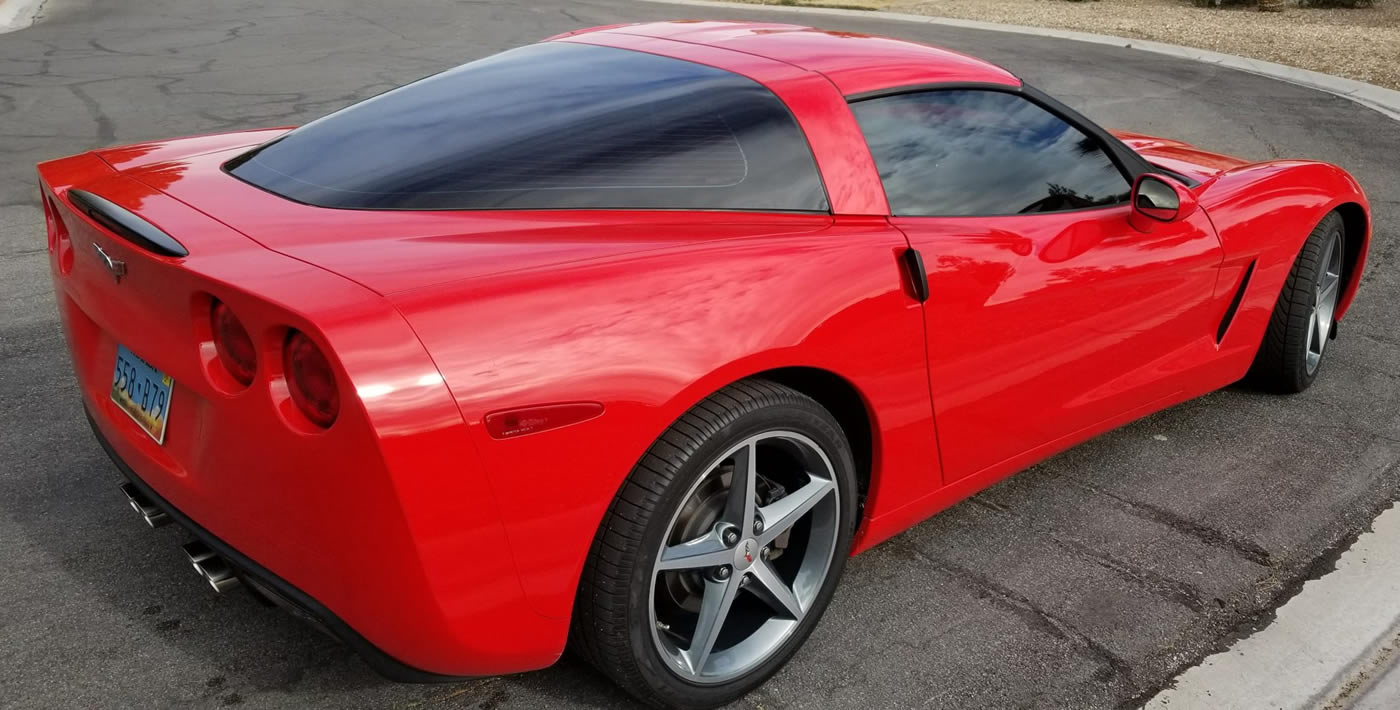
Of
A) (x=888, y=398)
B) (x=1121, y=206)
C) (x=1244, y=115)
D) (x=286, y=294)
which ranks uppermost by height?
(x=286, y=294)

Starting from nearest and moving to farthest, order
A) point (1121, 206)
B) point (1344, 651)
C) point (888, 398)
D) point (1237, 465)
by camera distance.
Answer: point (888, 398)
point (1344, 651)
point (1121, 206)
point (1237, 465)

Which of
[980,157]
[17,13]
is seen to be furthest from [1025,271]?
[17,13]

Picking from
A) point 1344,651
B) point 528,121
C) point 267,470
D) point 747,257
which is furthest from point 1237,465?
point 267,470

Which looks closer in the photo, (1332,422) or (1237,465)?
(1237,465)

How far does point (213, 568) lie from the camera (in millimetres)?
2488

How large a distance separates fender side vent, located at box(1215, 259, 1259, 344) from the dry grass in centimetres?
1079

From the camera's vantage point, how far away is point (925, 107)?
319 centimetres

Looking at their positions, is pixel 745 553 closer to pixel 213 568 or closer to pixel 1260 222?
pixel 213 568

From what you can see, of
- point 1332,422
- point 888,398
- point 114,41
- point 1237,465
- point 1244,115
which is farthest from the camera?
point 114,41

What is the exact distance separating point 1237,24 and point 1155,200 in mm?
17181

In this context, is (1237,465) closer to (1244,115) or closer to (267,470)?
(267,470)

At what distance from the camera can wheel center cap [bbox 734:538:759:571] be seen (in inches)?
104

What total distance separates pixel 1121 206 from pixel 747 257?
1.49 meters

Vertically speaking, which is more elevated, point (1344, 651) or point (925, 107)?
point (925, 107)
